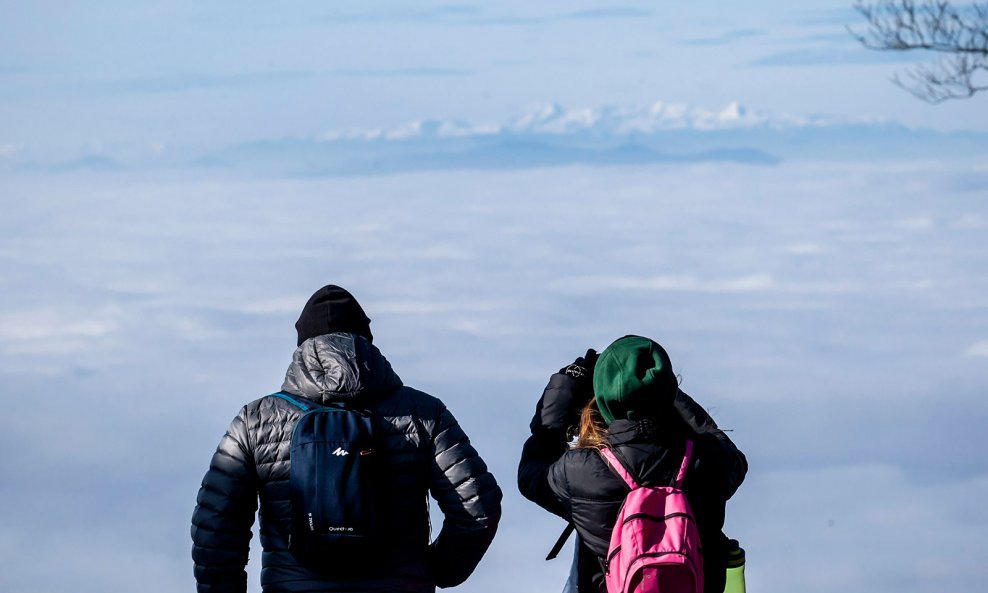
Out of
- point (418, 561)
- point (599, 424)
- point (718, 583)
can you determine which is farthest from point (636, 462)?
point (418, 561)

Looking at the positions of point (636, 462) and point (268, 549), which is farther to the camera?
point (268, 549)

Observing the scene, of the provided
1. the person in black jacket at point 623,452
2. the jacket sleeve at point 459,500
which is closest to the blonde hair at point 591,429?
the person in black jacket at point 623,452

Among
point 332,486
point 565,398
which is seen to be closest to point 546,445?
point 565,398

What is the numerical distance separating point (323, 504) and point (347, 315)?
50cm

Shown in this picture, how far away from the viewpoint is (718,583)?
3324 mm

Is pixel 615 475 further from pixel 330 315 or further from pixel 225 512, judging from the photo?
pixel 225 512

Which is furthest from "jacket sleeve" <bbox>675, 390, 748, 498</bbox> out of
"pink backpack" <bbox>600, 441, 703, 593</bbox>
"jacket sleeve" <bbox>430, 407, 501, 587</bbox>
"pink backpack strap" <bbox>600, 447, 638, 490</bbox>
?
"jacket sleeve" <bbox>430, 407, 501, 587</bbox>

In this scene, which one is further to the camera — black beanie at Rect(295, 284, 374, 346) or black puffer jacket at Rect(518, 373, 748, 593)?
black beanie at Rect(295, 284, 374, 346)

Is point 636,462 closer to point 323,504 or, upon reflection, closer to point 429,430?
point 429,430

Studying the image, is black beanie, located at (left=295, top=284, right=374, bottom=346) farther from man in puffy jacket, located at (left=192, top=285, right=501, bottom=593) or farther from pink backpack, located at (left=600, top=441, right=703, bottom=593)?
pink backpack, located at (left=600, top=441, right=703, bottom=593)

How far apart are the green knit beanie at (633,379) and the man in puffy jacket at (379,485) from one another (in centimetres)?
45

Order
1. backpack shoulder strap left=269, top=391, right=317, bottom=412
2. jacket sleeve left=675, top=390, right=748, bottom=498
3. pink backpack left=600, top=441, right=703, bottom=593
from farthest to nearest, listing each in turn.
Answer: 1. backpack shoulder strap left=269, top=391, right=317, bottom=412
2. jacket sleeve left=675, top=390, right=748, bottom=498
3. pink backpack left=600, top=441, right=703, bottom=593

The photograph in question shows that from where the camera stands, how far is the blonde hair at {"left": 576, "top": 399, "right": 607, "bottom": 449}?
3193 millimetres

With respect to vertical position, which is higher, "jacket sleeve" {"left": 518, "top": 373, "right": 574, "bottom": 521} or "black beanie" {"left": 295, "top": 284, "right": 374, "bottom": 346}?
"black beanie" {"left": 295, "top": 284, "right": 374, "bottom": 346}
